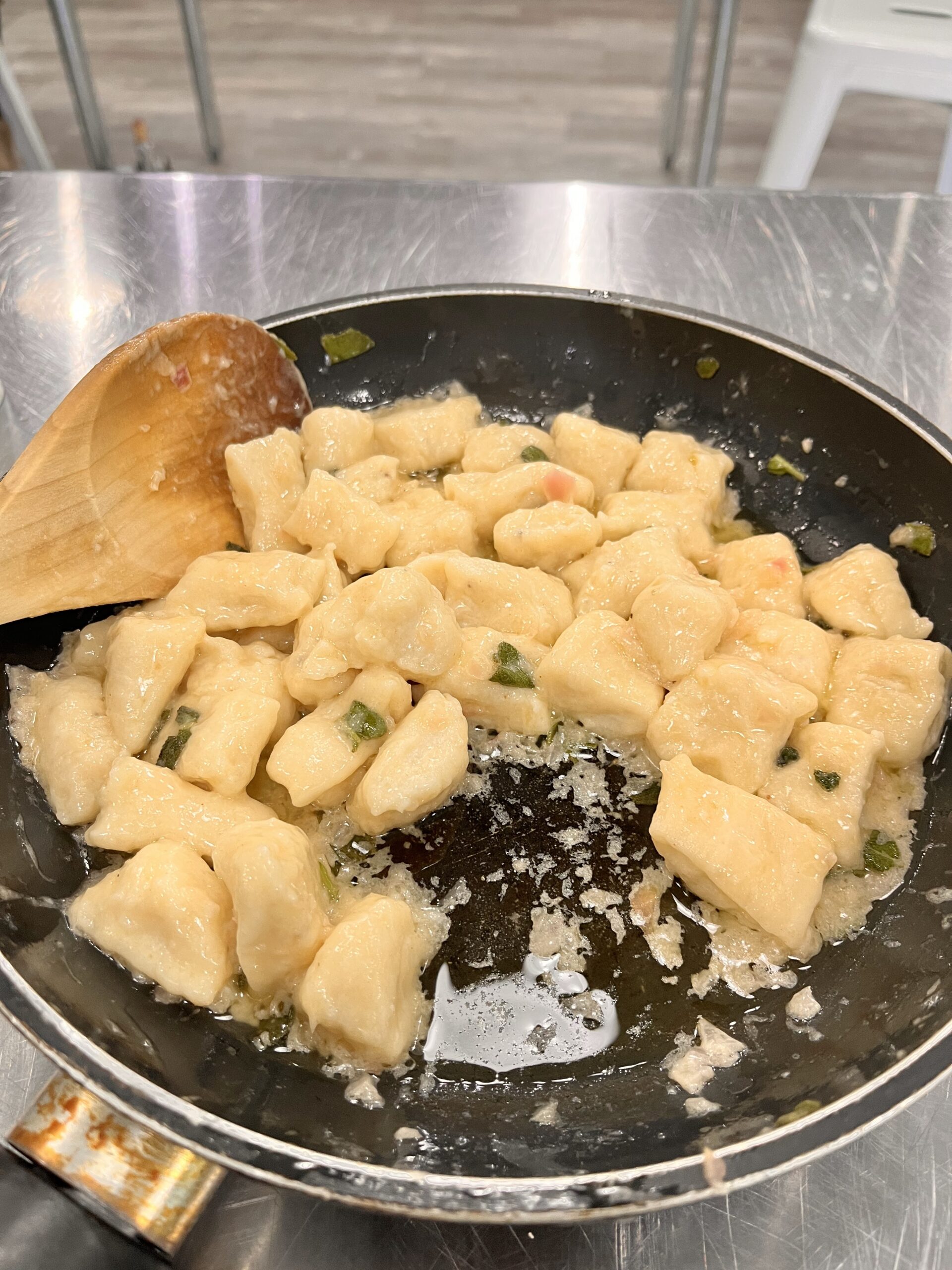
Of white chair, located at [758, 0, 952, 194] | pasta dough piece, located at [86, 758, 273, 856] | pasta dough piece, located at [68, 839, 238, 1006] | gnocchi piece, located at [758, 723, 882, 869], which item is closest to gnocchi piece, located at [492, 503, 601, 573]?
gnocchi piece, located at [758, 723, 882, 869]

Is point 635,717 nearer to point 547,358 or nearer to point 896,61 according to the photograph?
point 547,358

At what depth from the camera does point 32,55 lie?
557cm

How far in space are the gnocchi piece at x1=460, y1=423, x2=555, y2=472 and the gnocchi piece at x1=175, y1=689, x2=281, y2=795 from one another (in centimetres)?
71

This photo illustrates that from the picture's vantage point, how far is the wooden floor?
4.89 meters

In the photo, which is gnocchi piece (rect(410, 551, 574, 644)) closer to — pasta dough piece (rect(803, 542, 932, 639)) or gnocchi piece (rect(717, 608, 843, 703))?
gnocchi piece (rect(717, 608, 843, 703))

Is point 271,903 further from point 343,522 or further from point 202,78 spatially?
point 202,78

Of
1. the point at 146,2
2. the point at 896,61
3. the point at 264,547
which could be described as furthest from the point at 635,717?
the point at 146,2

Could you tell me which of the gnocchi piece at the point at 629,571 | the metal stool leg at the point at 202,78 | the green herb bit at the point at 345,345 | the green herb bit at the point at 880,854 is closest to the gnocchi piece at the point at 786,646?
the gnocchi piece at the point at 629,571

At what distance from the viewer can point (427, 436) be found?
1.98 metres

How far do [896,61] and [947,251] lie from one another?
3.21 feet

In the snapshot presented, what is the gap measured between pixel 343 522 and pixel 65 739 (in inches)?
24.1

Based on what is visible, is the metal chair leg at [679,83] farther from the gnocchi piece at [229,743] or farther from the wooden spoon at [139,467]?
the gnocchi piece at [229,743]

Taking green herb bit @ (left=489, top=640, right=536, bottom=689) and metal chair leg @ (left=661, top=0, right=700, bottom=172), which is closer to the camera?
green herb bit @ (left=489, top=640, right=536, bottom=689)

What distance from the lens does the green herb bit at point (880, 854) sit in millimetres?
1455
